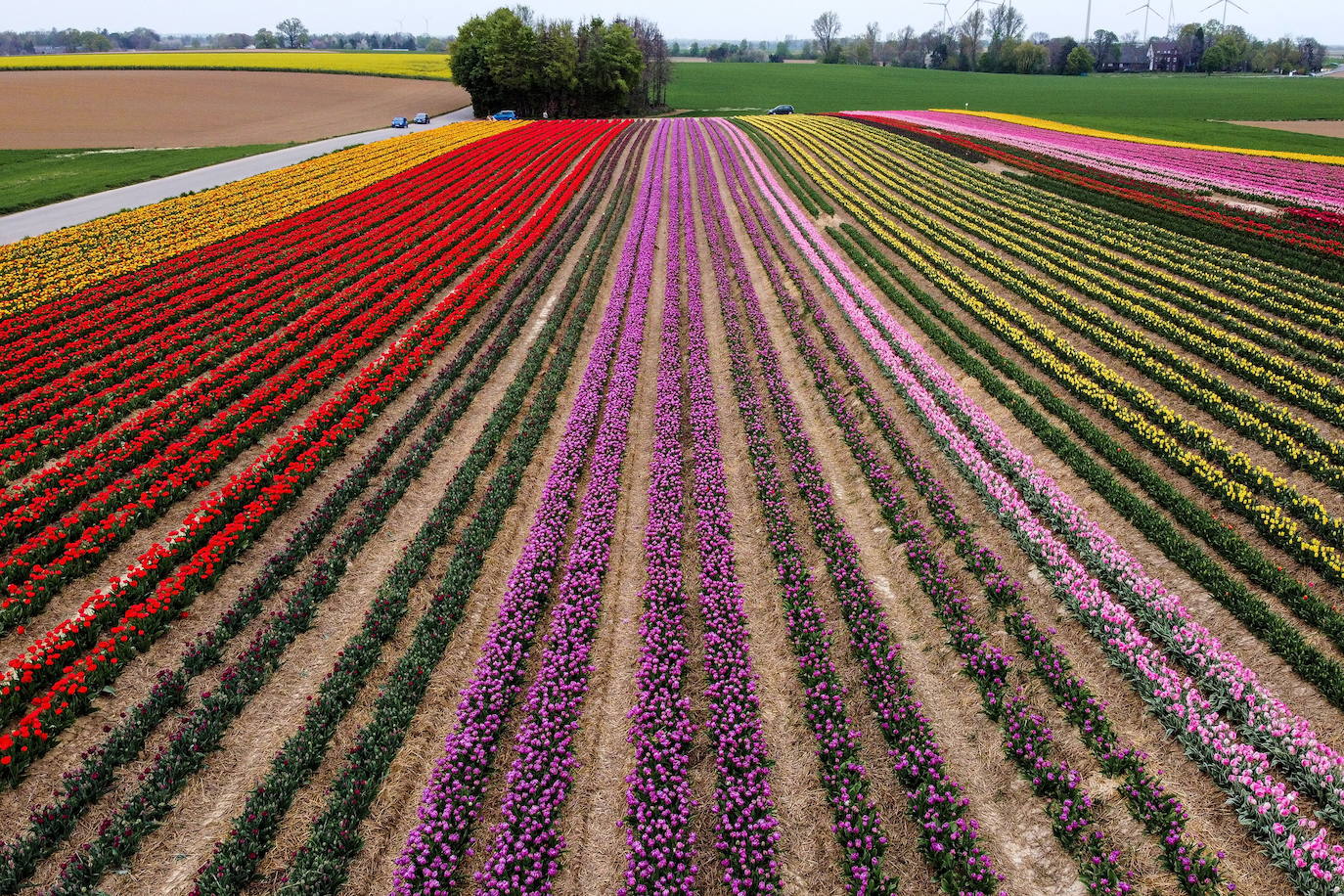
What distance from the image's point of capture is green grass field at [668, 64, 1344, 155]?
231ft

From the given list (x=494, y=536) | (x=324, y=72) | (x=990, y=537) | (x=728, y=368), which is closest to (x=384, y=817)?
(x=494, y=536)

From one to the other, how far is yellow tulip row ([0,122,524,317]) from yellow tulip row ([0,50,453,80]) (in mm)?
85914

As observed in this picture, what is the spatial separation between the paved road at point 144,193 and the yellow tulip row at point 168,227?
245 centimetres

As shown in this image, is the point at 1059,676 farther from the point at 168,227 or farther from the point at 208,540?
the point at 168,227

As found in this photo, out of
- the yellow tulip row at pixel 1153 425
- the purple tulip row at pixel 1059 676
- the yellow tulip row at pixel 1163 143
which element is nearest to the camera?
the purple tulip row at pixel 1059 676

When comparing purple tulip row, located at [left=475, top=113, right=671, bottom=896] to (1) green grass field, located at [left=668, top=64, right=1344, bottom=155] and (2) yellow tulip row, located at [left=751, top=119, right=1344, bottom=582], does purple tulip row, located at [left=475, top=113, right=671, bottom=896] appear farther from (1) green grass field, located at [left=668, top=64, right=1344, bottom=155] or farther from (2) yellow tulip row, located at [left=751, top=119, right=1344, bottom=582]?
(1) green grass field, located at [left=668, top=64, right=1344, bottom=155]

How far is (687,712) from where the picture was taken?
946cm

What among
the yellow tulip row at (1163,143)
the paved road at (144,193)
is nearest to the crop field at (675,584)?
the paved road at (144,193)

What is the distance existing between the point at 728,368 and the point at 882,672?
500 inches

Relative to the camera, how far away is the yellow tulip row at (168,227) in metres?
26.1

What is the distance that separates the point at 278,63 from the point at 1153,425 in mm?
162898

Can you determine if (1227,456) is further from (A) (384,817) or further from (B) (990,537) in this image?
(A) (384,817)

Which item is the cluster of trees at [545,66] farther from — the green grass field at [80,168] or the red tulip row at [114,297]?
the red tulip row at [114,297]

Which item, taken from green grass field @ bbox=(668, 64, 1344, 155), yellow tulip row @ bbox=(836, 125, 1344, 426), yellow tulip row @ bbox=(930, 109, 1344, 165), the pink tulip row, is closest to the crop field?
yellow tulip row @ bbox=(836, 125, 1344, 426)
